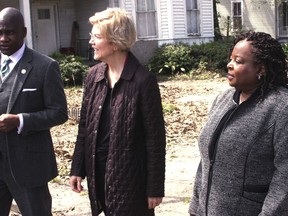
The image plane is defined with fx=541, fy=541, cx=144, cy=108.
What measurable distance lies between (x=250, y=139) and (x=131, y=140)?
96 cm

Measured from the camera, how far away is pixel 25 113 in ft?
11.7

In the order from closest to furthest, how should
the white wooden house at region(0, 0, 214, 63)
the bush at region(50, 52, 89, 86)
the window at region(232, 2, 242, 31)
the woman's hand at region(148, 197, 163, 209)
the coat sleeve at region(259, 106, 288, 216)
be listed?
the coat sleeve at region(259, 106, 288, 216) → the woman's hand at region(148, 197, 163, 209) → the bush at region(50, 52, 89, 86) → the white wooden house at region(0, 0, 214, 63) → the window at region(232, 2, 242, 31)

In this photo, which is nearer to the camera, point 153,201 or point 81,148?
point 153,201

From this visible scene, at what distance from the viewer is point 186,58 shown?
21156mm

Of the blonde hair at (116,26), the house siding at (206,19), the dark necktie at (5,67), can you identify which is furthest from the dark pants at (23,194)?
the house siding at (206,19)

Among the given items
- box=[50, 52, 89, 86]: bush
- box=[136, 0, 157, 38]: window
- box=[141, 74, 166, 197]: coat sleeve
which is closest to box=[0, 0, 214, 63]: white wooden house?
box=[136, 0, 157, 38]: window

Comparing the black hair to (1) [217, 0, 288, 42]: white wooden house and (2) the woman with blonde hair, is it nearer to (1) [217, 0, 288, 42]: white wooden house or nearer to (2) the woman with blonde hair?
(2) the woman with blonde hair

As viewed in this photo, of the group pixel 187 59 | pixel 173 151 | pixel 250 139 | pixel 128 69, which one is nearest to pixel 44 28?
pixel 187 59

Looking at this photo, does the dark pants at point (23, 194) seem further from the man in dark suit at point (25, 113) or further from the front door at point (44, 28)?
the front door at point (44, 28)

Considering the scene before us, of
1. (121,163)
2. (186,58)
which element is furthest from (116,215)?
(186,58)

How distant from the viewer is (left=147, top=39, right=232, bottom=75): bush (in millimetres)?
20922

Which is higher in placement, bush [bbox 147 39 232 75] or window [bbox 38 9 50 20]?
window [bbox 38 9 50 20]

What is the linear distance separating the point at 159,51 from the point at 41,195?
59.8ft

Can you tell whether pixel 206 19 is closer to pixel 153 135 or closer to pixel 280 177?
pixel 153 135
